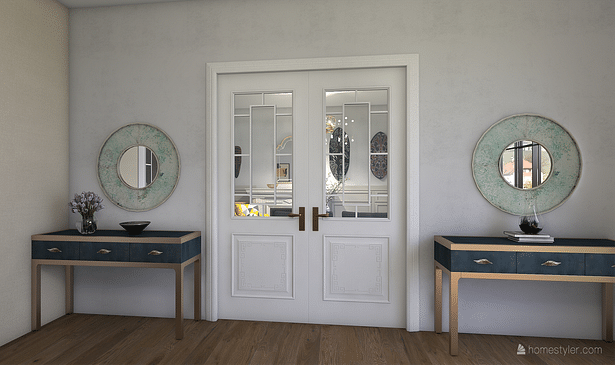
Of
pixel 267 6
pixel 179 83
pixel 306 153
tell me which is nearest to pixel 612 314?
pixel 306 153

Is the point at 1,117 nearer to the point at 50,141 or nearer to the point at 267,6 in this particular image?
the point at 50,141

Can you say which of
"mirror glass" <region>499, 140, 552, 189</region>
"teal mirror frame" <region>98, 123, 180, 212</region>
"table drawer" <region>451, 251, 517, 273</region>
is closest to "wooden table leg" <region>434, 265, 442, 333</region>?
"table drawer" <region>451, 251, 517, 273</region>

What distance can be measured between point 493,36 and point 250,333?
3.20 metres

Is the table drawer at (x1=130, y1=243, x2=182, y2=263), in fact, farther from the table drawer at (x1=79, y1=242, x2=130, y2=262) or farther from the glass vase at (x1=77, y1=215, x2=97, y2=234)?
the glass vase at (x1=77, y1=215, x2=97, y2=234)

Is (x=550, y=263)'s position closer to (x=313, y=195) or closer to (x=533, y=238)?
(x=533, y=238)

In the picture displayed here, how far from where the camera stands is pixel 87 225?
2.93m

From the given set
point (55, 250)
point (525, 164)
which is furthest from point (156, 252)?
point (525, 164)

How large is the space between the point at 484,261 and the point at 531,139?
44.7 inches

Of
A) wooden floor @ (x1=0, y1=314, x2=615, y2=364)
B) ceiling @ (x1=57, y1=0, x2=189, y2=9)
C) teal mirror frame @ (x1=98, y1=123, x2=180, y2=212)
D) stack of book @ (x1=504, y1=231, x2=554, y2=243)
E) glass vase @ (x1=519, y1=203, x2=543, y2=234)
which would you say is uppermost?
ceiling @ (x1=57, y1=0, x2=189, y2=9)

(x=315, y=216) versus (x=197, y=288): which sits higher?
(x=315, y=216)

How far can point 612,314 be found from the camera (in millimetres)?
2682

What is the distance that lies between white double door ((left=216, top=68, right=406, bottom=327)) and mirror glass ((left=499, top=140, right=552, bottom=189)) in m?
0.85

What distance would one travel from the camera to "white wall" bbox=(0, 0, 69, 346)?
268 centimetres

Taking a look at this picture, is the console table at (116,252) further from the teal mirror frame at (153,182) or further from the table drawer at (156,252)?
the teal mirror frame at (153,182)
